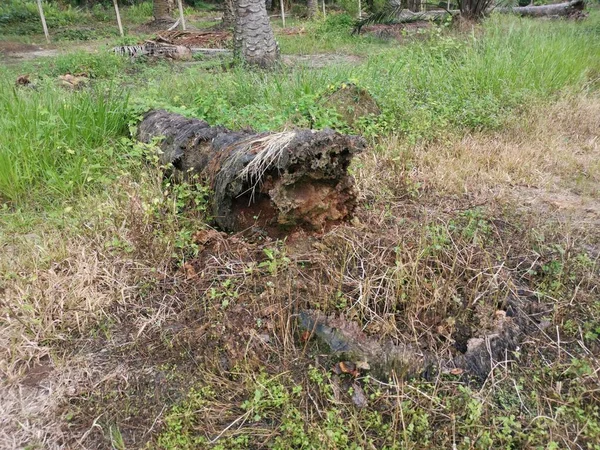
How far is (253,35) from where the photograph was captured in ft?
25.1

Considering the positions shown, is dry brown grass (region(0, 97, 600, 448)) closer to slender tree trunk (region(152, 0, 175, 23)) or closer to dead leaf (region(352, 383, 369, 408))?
dead leaf (region(352, 383, 369, 408))

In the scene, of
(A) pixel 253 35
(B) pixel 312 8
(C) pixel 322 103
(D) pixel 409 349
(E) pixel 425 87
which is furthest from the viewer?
(B) pixel 312 8

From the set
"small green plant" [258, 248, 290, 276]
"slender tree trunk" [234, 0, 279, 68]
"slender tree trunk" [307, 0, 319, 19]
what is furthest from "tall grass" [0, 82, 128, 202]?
"slender tree trunk" [307, 0, 319, 19]

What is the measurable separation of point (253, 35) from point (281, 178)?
5.73 metres

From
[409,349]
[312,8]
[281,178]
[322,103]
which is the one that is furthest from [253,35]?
[312,8]

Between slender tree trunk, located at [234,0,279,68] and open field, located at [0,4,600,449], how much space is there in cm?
351

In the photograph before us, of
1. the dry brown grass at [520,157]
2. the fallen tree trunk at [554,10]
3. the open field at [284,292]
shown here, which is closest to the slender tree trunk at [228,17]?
the fallen tree trunk at [554,10]

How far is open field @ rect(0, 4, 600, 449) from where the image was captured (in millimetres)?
1974

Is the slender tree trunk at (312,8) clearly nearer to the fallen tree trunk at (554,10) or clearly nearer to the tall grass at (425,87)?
the fallen tree trunk at (554,10)

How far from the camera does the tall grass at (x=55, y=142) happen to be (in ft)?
11.7

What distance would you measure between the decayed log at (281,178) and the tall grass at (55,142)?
1050 mm

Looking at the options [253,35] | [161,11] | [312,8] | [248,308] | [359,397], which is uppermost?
[161,11]

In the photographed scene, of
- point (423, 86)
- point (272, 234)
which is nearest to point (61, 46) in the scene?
point (423, 86)

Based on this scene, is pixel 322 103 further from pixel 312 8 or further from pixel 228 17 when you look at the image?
pixel 312 8
